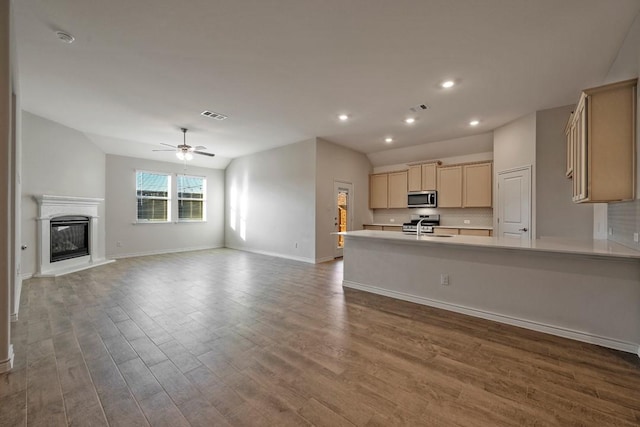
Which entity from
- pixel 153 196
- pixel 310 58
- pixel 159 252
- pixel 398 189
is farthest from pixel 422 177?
pixel 159 252

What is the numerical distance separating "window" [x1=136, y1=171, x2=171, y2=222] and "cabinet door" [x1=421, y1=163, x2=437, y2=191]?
24.3ft

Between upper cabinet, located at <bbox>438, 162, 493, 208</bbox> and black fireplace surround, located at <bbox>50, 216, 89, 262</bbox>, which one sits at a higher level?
upper cabinet, located at <bbox>438, 162, 493, 208</bbox>

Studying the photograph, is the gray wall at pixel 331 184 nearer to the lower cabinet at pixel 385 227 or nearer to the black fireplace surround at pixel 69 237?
the lower cabinet at pixel 385 227

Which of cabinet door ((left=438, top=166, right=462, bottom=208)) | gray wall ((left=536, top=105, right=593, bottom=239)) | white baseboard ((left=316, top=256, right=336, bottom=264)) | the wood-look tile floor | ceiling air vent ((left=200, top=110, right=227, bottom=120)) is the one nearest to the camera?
the wood-look tile floor

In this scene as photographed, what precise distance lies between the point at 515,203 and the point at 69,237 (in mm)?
9119

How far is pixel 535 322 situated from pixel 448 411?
6.16 ft

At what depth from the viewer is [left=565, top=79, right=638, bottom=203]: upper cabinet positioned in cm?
236

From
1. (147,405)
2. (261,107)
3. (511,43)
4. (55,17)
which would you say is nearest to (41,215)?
(55,17)

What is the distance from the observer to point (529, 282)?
2.82 m

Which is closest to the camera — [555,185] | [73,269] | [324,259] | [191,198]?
[555,185]

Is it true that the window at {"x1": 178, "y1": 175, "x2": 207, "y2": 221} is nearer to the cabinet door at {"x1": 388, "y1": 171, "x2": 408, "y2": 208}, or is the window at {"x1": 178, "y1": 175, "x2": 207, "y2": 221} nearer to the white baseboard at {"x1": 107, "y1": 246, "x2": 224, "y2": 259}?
the white baseboard at {"x1": 107, "y1": 246, "x2": 224, "y2": 259}

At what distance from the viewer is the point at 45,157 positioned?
200 inches

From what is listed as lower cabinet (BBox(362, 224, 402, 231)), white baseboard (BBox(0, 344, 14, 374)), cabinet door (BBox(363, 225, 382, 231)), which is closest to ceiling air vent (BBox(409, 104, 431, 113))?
lower cabinet (BBox(362, 224, 402, 231))

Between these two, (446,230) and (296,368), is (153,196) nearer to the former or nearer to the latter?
(296,368)
